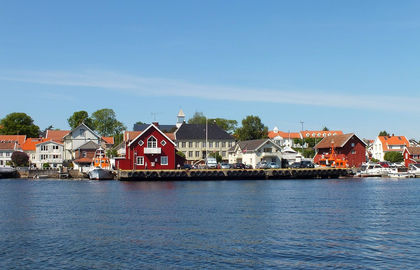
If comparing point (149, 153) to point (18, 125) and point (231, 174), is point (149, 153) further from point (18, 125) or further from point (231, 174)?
point (18, 125)

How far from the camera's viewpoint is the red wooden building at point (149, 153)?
85312 mm

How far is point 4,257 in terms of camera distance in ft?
81.2

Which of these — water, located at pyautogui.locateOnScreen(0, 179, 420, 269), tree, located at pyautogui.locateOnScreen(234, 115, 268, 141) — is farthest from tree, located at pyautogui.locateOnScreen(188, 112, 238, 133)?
water, located at pyautogui.locateOnScreen(0, 179, 420, 269)

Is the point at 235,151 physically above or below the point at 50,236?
above

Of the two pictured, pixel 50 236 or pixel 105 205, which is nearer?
pixel 50 236

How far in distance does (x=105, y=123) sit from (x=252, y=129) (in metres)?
46.7

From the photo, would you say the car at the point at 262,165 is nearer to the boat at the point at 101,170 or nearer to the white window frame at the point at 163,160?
the white window frame at the point at 163,160

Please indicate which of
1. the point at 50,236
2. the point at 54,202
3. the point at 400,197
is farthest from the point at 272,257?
the point at 400,197

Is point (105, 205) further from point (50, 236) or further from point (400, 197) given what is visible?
point (400, 197)

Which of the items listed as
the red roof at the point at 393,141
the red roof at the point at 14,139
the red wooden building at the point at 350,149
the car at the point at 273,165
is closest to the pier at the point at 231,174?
the car at the point at 273,165

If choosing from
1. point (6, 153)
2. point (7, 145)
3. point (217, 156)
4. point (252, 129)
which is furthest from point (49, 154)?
point (252, 129)

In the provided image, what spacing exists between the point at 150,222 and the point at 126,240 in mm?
6032

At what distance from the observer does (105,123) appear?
162625 mm

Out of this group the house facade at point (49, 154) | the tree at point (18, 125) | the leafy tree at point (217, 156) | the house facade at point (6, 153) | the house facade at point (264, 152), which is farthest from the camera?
the tree at point (18, 125)
